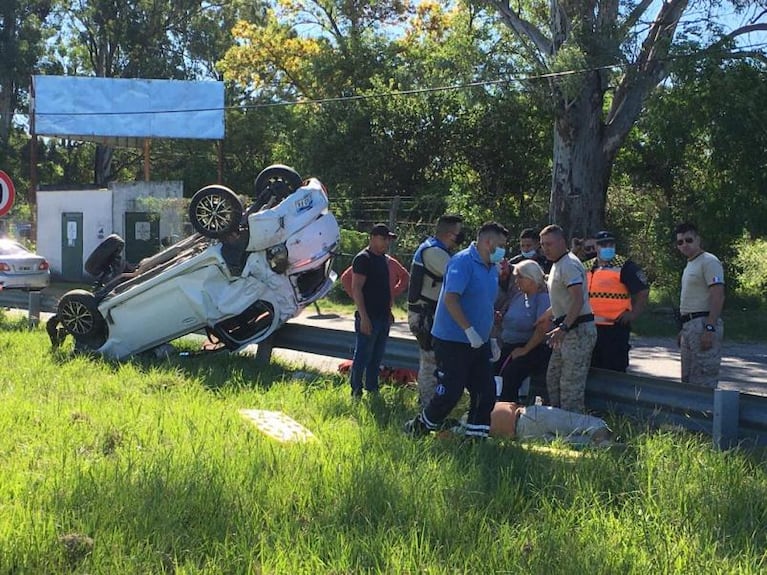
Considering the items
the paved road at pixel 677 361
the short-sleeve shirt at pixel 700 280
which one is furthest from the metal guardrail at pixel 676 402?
the paved road at pixel 677 361

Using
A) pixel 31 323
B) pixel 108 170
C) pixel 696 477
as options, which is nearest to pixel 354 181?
pixel 31 323

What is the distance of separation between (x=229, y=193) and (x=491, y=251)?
11.8 ft

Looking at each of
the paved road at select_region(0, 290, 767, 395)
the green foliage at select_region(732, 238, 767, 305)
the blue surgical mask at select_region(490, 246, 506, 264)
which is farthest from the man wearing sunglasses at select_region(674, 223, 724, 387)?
the green foliage at select_region(732, 238, 767, 305)

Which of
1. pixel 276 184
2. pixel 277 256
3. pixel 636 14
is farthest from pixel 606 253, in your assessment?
pixel 636 14

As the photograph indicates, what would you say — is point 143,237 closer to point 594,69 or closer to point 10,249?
point 10,249

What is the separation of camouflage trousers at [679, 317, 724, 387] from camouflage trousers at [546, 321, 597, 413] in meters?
0.91

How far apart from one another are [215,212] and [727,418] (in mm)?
5256

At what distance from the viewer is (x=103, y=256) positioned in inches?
357

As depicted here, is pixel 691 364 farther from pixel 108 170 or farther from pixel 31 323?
pixel 108 170

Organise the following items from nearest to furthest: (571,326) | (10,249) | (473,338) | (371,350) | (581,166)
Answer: (473,338), (571,326), (371,350), (581,166), (10,249)

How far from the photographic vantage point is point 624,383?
5914mm

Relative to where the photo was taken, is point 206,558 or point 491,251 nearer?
point 206,558

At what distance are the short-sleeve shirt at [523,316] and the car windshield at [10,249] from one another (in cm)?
1337

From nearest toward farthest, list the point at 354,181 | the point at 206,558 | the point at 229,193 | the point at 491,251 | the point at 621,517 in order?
1. the point at 206,558
2. the point at 621,517
3. the point at 491,251
4. the point at 229,193
5. the point at 354,181
